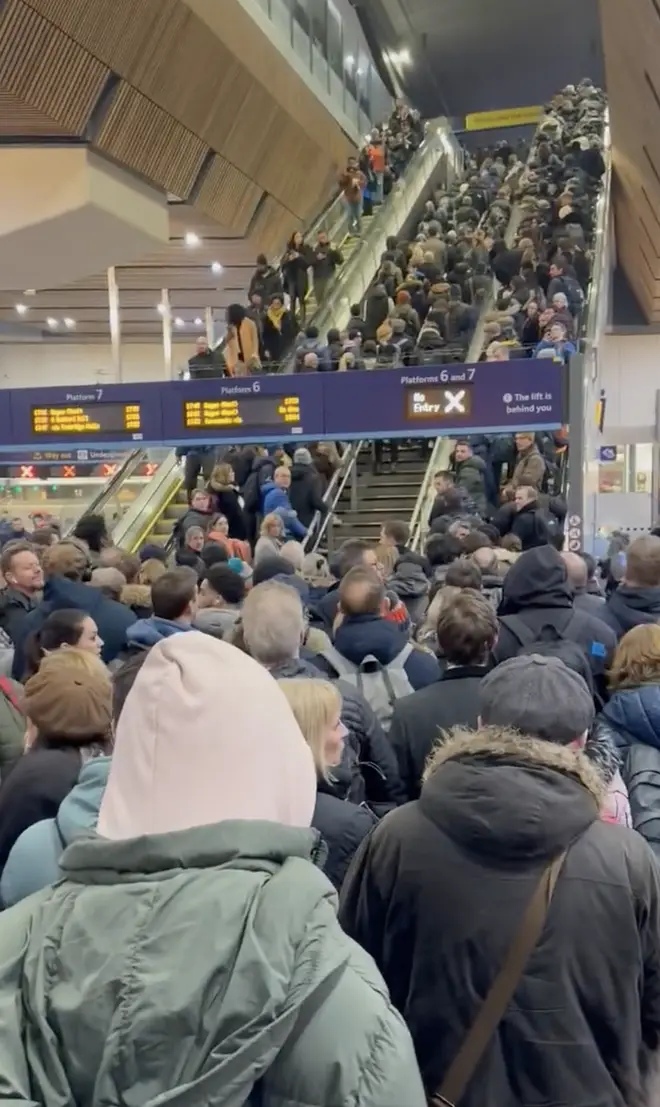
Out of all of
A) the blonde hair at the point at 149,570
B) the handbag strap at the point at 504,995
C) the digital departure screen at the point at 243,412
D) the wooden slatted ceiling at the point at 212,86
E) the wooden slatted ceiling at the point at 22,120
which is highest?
the wooden slatted ceiling at the point at 212,86

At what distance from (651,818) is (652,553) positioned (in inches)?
71.1

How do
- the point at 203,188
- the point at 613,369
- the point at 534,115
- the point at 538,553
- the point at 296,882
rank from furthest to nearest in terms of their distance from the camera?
Answer: the point at 534,115, the point at 613,369, the point at 203,188, the point at 538,553, the point at 296,882

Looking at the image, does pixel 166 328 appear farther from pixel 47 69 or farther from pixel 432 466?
pixel 432 466

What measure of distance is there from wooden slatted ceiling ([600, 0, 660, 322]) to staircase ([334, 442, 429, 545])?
5.76 m

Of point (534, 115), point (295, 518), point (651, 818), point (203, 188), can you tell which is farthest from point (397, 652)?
point (534, 115)

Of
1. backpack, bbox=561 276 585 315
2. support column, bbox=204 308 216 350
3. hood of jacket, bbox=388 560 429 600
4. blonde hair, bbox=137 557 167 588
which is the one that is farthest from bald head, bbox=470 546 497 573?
support column, bbox=204 308 216 350

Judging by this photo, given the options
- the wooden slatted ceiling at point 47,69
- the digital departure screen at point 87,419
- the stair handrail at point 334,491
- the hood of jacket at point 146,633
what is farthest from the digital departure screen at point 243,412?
the hood of jacket at point 146,633

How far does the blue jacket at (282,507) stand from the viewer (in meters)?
11.1

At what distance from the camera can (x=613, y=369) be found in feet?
85.8

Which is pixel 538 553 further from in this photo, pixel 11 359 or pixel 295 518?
pixel 11 359

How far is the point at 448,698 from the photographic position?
339 cm

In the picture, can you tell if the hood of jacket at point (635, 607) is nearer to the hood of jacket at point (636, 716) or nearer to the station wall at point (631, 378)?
the hood of jacket at point (636, 716)

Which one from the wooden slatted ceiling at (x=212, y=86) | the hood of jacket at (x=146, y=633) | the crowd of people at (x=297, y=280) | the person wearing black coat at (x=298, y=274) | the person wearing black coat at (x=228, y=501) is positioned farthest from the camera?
the person wearing black coat at (x=298, y=274)

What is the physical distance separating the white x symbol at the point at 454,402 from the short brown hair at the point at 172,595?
24.0 feet
